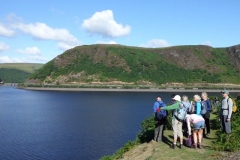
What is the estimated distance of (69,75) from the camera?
6457 inches

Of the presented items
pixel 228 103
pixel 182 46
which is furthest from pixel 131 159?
pixel 182 46

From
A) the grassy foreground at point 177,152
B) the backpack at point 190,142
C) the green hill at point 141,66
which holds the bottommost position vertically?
the grassy foreground at point 177,152

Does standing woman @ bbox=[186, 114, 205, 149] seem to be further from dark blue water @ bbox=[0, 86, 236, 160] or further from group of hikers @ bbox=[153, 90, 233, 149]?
dark blue water @ bbox=[0, 86, 236, 160]

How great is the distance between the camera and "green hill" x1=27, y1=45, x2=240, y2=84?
16250 centimetres

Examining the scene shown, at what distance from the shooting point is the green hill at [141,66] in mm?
162500

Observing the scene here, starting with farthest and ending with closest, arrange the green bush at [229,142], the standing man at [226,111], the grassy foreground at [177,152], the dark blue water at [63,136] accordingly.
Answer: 1. the dark blue water at [63,136]
2. the standing man at [226,111]
3. the green bush at [229,142]
4. the grassy foreground at [177,152]

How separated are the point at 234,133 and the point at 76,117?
4267 centimetres

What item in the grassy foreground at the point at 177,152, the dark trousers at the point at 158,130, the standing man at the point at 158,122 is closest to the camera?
the grassy foreground at the point at 177,152

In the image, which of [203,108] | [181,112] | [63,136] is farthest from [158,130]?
[63,136]

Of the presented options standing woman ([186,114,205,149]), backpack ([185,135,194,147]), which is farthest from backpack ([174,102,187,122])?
backpack ([185,135,194,147])

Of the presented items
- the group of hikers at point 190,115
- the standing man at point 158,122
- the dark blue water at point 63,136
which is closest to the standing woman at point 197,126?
the group of hikers at point 190,115

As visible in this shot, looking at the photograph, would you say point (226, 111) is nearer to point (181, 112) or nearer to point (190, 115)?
point (190, 115)

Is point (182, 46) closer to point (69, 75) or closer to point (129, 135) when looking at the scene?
point (69, 75)

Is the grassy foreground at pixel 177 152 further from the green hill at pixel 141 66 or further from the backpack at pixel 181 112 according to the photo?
the green hill at pixel 141 66
